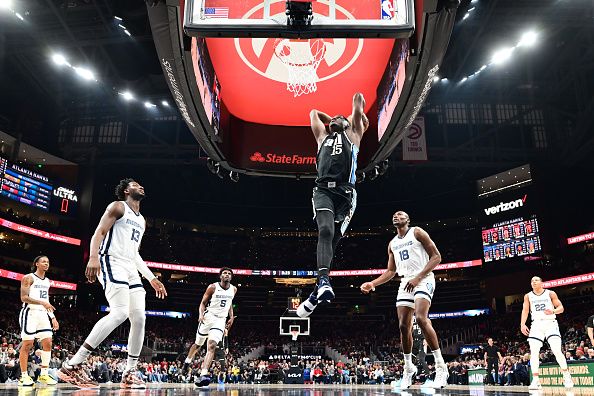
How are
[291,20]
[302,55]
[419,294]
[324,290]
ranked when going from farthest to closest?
1. [302,55]
2. [419,294]
3. [291,20]
4. [324,290]

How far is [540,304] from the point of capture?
9.71m

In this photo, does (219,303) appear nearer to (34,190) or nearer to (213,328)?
(213,328)

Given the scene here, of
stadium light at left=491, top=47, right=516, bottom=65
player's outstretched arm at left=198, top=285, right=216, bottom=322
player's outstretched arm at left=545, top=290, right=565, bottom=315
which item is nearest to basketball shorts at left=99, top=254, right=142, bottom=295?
player's outstretched arm at left=198, top=285, right=216, bottom=322

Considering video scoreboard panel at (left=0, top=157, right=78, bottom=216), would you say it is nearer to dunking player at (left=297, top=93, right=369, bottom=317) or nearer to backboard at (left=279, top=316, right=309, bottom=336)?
backboard at (left=279, top=316, right=309, bottom=336)

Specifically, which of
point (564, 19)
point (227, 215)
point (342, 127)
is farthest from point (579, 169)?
point (342, 127)

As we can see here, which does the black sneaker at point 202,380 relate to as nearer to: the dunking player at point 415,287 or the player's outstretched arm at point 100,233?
the dunking player at point 415,287

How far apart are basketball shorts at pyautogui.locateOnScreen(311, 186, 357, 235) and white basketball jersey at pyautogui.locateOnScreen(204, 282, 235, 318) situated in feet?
16.8

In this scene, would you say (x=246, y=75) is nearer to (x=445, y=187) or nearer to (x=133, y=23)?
(x=133, y=23)

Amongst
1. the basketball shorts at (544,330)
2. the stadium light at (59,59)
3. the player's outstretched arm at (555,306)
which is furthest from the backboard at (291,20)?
the stadium light at (59,59)

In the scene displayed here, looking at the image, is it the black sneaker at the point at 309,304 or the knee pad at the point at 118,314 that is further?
the knee pad at the point at 118,314

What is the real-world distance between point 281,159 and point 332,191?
5002mm

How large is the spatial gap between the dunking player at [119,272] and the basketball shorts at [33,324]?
299 cm

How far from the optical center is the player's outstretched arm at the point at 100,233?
16.5 feet

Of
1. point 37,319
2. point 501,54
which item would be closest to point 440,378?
point 37,319
